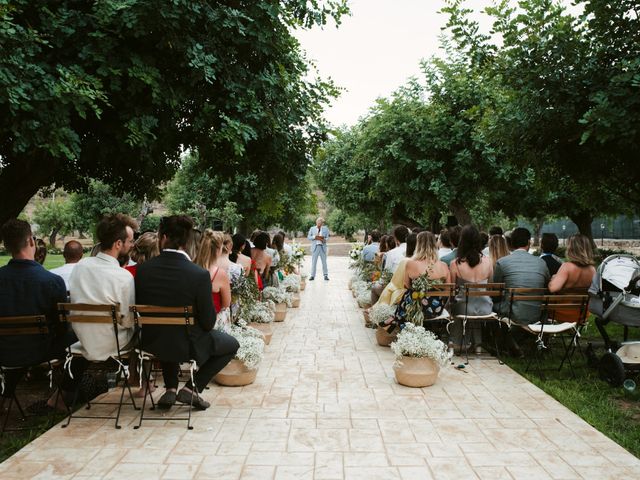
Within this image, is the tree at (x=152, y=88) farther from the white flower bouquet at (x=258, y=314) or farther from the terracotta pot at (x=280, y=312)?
the terracotta pot at (x=280, y=312)

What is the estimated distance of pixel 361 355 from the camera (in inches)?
308

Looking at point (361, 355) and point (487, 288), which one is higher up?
point (487, 288)

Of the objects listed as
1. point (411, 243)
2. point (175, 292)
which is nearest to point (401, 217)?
point (411, 243)

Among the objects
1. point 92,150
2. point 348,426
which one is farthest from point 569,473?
point 92,150

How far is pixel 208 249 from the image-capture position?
607cm

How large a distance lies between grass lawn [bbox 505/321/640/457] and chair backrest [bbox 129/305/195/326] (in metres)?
3.70

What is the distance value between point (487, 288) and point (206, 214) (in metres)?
25.5

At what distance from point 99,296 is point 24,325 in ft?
2.07

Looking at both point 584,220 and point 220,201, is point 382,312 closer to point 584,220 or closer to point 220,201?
point 584,220

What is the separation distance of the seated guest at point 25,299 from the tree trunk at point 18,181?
2.40 metres

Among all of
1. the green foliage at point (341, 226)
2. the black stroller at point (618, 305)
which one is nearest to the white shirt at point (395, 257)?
the black stroller at point (618, 305)

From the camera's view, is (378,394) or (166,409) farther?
(378,394)

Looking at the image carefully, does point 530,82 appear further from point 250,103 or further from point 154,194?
point 154,194

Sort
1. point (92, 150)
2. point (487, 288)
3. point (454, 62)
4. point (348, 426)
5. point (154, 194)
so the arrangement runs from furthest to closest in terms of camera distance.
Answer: point (454, 62), point (154, 194), point (487, 288), point (92, 150), point (348, 426)
